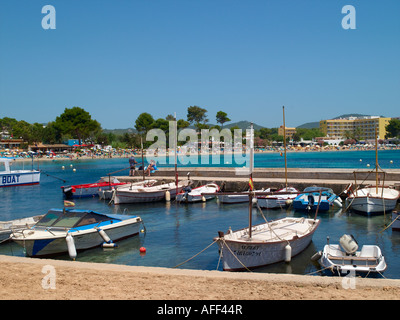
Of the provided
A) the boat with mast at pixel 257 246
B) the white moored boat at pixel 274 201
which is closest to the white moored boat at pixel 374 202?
the white moored boat at pixel 274 201

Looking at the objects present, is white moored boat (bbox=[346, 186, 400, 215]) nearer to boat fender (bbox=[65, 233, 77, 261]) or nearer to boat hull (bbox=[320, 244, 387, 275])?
boat hull (bbox=[320, 244, 387, 275])

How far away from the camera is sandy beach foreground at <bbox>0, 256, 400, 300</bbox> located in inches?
333

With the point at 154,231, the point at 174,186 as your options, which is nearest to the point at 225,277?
the point at 154,231

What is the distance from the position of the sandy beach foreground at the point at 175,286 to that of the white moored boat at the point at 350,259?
3.28m

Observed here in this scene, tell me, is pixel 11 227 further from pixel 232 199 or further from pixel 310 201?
pixel 310 201

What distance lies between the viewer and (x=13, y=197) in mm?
40250

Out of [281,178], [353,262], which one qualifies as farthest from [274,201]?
[353,262]

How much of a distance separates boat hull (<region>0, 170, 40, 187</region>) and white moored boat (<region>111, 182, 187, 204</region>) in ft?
71.8

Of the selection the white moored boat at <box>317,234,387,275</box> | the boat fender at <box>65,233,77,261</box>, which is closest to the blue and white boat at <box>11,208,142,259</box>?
the boat fender at <box>65,233,77,261</box>

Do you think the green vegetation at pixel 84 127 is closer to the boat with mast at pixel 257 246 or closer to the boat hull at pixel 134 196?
the boat hull at pixel 134 196

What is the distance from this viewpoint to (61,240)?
1628 centimetres
